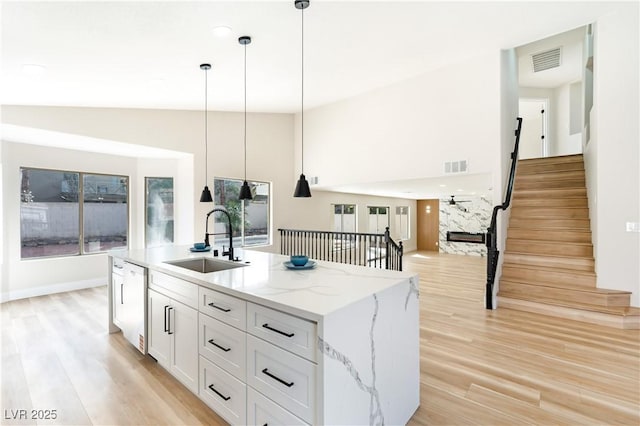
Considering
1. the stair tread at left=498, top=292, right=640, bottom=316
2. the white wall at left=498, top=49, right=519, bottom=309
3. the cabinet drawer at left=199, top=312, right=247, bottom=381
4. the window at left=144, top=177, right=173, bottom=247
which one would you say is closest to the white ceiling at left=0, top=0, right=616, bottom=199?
the white wall at left=498, top=49, right=519, bottom=309

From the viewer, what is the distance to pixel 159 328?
2.68 metres

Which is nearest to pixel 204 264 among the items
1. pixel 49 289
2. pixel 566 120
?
pixel 49 289

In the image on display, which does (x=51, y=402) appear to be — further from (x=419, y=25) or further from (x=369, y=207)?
(x=369, y=207)

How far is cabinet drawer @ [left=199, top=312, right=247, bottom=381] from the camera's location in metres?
1.86

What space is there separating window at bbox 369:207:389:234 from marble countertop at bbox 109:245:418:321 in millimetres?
7436

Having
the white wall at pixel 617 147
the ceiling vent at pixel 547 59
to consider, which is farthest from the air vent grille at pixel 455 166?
A: the ceiling vent at pixel 547 59

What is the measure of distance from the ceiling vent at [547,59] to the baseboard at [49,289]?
9216mm

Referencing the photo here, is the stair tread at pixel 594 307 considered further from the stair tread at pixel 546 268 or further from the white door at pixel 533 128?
the white door at pixel 533 128

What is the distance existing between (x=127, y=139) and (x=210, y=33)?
2915 millimetres

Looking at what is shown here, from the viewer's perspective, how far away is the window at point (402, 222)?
37.8 ft

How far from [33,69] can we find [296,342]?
3.87m

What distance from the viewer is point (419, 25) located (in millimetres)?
3502

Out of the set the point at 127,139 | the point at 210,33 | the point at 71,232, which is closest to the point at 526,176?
the point at 210,33

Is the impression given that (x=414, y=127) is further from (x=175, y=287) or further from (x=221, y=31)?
(x=175, y=287)
